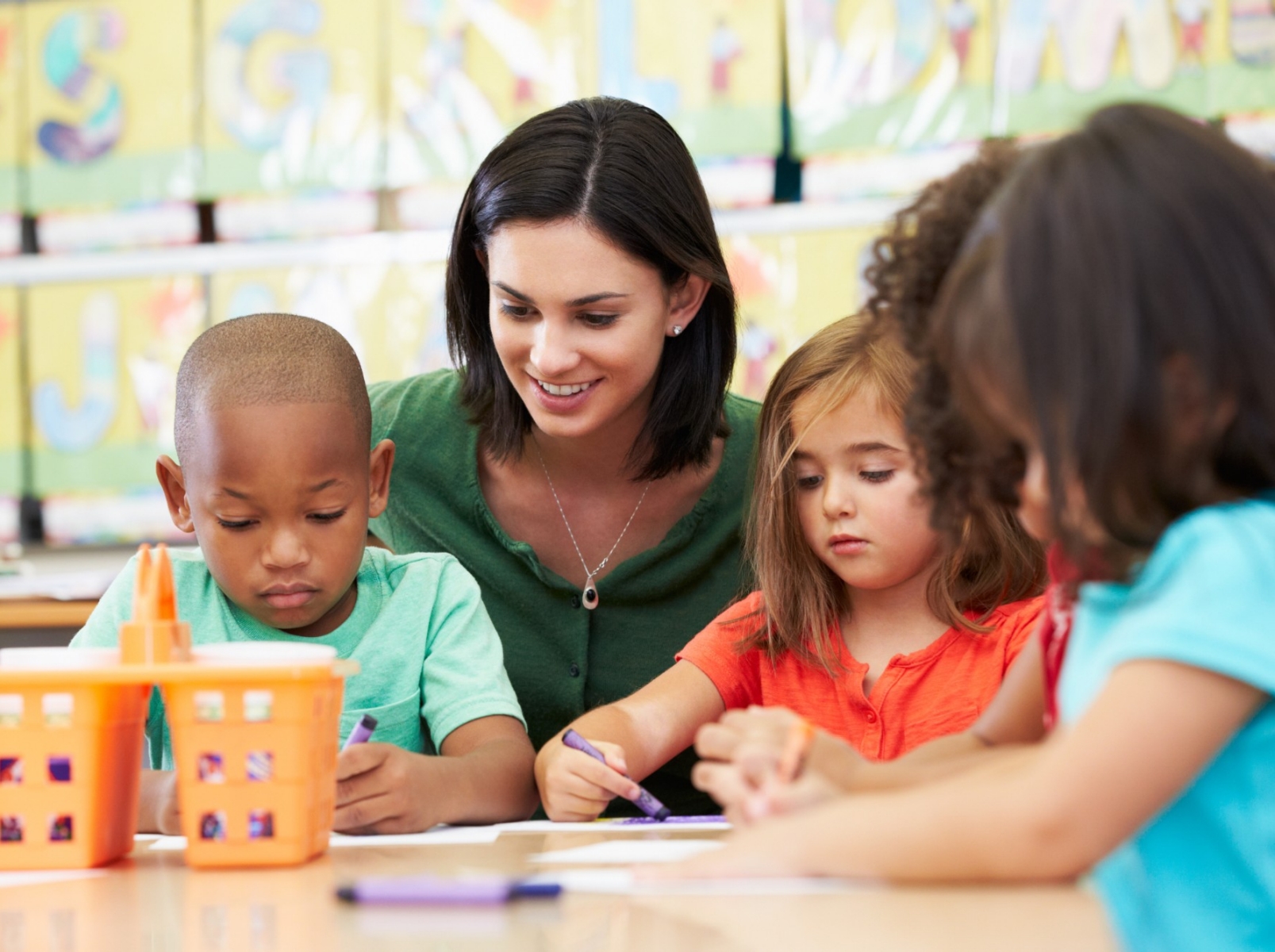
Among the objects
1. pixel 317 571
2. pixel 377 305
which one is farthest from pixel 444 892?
pixel 377 305

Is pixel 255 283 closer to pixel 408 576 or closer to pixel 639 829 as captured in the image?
pixel 408 576

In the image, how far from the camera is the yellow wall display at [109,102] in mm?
2639

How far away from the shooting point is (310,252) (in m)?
2.62

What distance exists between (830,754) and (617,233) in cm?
82

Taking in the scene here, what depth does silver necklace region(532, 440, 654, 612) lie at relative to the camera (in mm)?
1610

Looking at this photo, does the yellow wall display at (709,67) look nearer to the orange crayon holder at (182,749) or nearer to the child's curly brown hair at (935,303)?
the child's curly brown hair at (935,303)

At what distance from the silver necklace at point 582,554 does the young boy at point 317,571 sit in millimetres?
292

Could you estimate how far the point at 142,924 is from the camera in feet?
2.23

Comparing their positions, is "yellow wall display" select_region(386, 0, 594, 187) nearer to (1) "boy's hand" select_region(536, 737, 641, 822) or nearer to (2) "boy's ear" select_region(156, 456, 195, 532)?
(2) "boy's ear" select_region(156, 456, 195, 532)

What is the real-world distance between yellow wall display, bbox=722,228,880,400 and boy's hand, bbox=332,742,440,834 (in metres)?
1.55

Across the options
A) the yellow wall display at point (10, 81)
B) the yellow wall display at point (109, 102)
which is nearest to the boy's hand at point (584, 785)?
the yellow wall display at point (109, 102)

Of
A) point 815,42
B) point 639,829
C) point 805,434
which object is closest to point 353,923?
point 639,829

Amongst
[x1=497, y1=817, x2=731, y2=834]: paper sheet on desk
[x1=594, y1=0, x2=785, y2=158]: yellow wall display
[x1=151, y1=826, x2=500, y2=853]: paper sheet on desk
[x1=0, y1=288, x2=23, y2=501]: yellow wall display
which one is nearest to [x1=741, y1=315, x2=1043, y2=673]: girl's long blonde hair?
[x1=497, y1=817, x2=731, y2=834]: paper sheet on desk

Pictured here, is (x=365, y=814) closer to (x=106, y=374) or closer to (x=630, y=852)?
(x=630, y=852)
